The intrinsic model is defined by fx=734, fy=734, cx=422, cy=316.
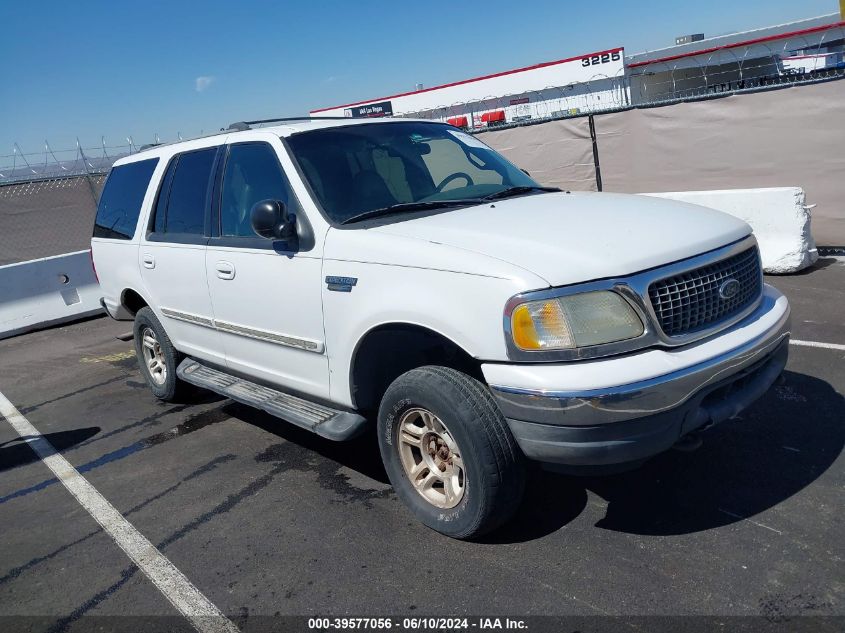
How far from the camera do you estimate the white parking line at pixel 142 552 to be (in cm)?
316

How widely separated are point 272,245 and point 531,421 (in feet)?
6.22

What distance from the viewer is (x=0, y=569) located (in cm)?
377

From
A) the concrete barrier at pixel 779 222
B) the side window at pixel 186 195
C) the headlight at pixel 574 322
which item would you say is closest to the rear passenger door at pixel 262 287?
the side window at pixel 186 195

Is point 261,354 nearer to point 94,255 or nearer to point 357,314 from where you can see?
point 357,314

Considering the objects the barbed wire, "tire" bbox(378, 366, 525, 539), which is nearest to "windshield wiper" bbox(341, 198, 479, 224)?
"tire" bbox(378, 366, 525, 539)

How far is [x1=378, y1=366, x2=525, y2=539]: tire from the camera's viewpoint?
3.13 m

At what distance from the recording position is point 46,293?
34.9ft

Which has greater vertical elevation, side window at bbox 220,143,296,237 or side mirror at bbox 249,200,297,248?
side window at bbox 220,143,296,237

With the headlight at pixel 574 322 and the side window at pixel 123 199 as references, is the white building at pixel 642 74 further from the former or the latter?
the headlight at pixel 574 322

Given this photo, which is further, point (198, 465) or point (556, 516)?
point (198, 465)

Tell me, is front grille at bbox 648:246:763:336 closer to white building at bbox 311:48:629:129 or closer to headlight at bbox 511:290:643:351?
headlight at bbox 511:290:643:351

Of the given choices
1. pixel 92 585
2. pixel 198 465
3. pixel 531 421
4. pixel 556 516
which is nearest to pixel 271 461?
pixel 198 465

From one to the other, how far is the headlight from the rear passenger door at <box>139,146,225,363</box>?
8.51ft

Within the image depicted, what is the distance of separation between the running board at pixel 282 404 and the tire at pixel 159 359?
0.28 metres
